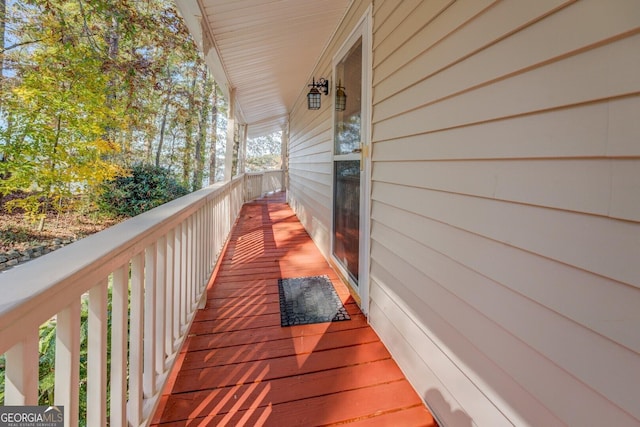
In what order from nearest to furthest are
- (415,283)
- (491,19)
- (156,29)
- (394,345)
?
1. (491,19)
2. (415,283)
3. (394,345)
4. (156,29)

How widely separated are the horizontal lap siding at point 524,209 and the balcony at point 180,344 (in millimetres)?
411

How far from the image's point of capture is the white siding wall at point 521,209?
2.26 feet

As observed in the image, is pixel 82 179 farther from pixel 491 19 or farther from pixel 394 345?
pixel 491 19

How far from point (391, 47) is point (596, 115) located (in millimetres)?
1358

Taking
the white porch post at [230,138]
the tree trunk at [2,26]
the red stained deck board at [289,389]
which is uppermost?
the tree trunk at [2,26]

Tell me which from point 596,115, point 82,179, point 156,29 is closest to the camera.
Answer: point 596,115

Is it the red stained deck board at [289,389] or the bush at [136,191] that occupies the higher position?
the bush at [136,191]

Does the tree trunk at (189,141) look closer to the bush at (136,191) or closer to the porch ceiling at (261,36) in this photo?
the bush at (136,191)

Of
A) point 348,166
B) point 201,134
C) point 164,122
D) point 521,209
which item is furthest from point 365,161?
point 201,134

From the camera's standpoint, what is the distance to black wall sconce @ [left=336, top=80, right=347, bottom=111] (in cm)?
294

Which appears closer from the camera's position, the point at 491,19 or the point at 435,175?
the point at 491,19

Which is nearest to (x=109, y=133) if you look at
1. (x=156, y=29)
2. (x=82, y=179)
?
(x=82, y=179)

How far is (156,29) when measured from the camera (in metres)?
7.35

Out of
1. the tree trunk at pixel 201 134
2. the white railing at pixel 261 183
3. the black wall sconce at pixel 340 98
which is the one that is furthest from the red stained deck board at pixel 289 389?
the tree trunk at pixel 201 134
